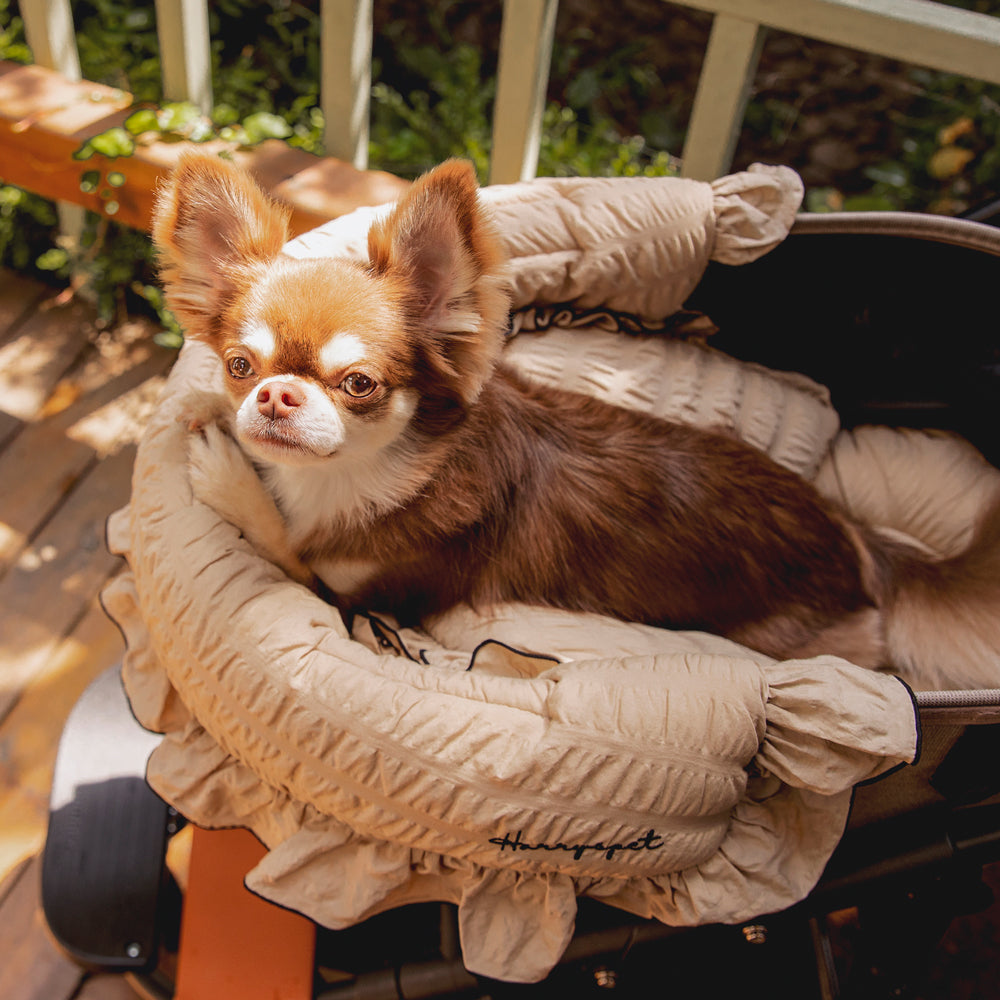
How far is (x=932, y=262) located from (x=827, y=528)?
552 millimetres

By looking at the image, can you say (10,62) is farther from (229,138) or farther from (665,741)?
(665,741)

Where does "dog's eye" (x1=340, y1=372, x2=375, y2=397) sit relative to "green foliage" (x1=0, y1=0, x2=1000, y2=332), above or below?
above

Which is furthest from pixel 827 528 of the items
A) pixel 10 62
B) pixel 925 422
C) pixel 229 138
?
pixel 10 62

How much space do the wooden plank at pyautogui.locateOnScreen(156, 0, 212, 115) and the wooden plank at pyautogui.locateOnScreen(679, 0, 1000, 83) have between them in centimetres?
133

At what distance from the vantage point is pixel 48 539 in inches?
93.2

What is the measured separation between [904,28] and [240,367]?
1383 millimetres

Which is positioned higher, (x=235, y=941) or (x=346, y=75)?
(x=346, y=75)

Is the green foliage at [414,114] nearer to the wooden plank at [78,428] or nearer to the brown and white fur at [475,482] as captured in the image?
the wooden plank at [78,428]

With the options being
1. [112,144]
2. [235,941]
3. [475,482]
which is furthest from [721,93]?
[235,941]

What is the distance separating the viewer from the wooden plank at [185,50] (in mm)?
2287

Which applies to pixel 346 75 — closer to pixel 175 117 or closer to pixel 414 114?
pixel 175 117

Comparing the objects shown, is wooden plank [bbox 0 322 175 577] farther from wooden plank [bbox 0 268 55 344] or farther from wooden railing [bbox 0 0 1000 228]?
wooden railing [bbox 0 0 1000 228]

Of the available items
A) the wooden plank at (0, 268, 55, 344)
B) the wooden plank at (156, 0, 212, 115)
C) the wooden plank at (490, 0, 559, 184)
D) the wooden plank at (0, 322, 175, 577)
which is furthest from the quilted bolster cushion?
the wooden plank at (0, 268, 55, 344)

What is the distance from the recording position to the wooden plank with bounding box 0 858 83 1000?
1.75m
